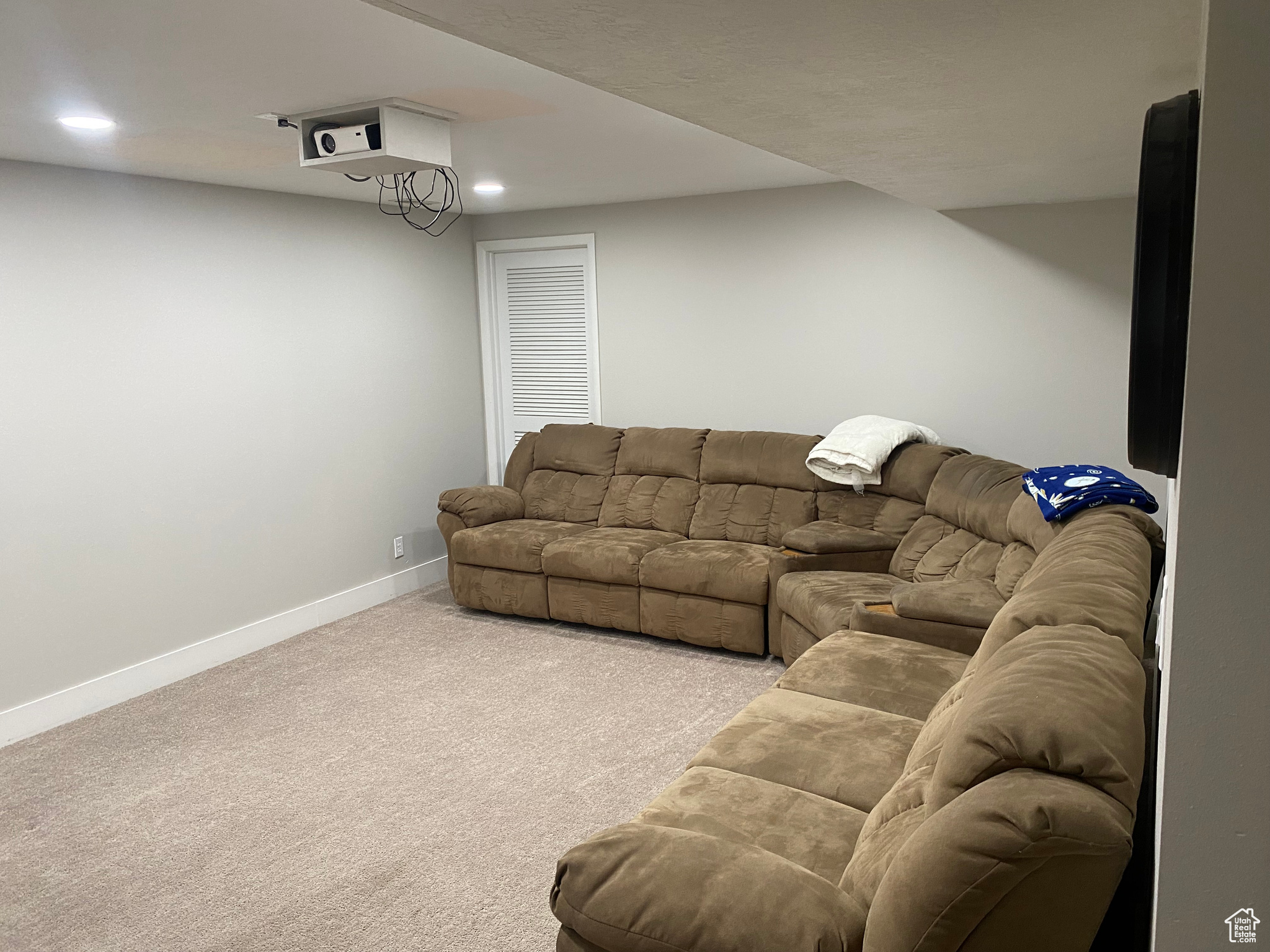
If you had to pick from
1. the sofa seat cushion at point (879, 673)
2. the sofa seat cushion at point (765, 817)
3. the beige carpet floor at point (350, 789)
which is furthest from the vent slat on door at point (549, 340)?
the sofa seat cushion at point (765, 817)

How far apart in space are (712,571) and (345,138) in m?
2.57

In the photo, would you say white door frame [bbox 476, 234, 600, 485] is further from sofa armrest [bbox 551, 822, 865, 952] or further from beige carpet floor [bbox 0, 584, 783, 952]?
sofa armrest [bbox 551, 822, 865, 952]

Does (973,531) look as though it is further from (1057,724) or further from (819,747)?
(1057,724)

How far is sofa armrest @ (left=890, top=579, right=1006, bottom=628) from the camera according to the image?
3342mm

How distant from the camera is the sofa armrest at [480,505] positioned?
555cm

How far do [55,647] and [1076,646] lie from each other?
4039mm

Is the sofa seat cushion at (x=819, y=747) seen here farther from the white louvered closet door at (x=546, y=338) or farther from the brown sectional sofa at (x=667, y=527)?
the white louvered closet door at (x=546, y=338)

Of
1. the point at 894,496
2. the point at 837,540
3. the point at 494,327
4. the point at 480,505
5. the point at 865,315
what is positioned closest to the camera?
the point at 837,540

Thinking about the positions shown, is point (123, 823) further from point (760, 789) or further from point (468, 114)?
point (468, 114)

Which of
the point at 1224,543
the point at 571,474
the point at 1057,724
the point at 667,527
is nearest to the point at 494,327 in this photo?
the point at 571,474

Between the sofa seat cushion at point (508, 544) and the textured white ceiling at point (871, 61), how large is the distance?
2818mm

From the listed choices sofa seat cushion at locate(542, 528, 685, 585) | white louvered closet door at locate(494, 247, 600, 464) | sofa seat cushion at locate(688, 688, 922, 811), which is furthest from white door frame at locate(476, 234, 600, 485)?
sofa seat cushion at locate(688, 688, 922, 811)

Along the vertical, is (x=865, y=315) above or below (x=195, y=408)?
above

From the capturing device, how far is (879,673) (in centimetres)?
307
